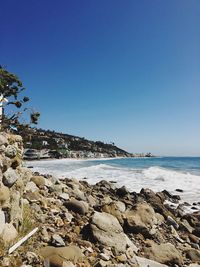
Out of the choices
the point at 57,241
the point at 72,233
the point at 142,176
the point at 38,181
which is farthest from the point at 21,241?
the point at 142,176

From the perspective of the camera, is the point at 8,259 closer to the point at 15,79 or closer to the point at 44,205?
the point at 44,205

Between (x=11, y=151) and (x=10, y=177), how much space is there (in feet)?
1.59

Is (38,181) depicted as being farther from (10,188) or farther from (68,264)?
(68,264)

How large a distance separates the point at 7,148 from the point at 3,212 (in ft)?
3.73

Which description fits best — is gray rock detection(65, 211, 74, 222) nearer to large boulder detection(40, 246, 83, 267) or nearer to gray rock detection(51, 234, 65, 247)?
gray rock detection(51, 234, 65, 247)

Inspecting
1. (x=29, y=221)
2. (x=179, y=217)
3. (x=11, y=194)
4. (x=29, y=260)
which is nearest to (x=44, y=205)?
(x=29, y=221)

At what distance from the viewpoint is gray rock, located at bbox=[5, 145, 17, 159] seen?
5.19 metres

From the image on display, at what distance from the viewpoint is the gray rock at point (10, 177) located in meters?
5.04

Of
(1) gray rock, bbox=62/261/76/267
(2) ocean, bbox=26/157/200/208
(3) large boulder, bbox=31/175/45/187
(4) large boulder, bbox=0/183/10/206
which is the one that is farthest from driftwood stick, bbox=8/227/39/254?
(2) ocean, bbox=26/157/200/208

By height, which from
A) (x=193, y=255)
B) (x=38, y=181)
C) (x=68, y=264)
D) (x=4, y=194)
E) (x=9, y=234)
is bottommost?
(x=193, y=255)

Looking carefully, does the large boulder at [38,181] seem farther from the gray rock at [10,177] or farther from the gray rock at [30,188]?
the gray rock at [10,177]

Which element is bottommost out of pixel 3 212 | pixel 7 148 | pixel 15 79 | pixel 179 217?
pixel 179 217

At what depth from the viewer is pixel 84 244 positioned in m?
5.97

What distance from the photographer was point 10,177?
516cm
